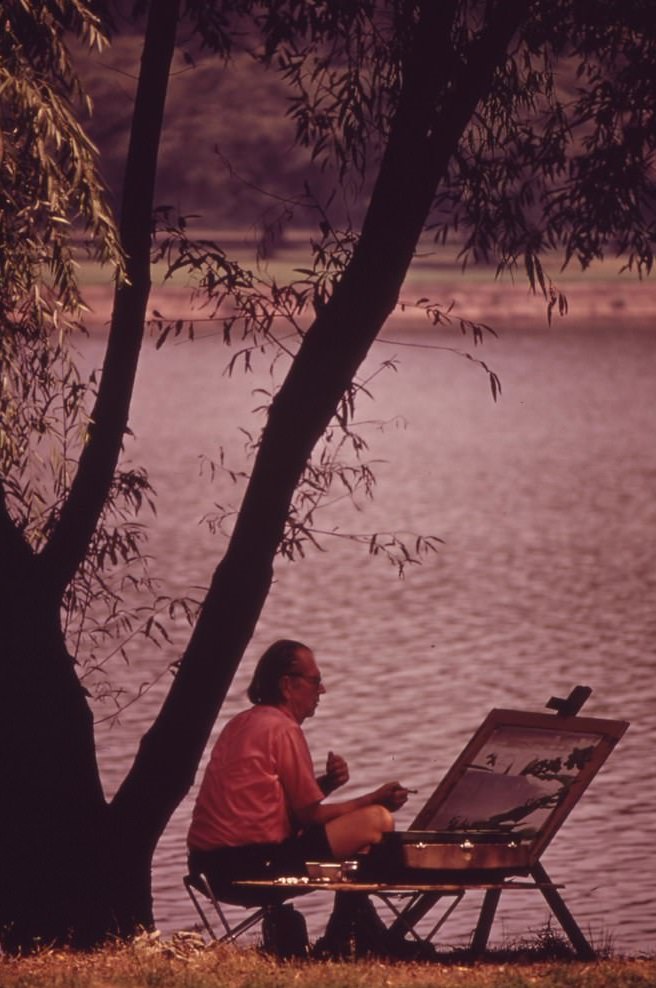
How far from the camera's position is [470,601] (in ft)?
76.7

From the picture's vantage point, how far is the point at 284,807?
801cm

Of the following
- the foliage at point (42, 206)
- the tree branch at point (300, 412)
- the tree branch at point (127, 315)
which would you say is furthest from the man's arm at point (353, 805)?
the tree branch at point (127, 315)

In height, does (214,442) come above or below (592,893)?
above

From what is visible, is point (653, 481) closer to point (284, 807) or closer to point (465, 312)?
point (284, 807)

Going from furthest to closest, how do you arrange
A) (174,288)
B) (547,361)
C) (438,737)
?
(174,288) < (547,361) < (438,737)

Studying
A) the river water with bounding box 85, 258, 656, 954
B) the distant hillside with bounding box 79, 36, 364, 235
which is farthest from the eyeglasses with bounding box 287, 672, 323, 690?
the distant hillside with bounding box 79, 36, 364, 235

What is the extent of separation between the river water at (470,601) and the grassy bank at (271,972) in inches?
75.5

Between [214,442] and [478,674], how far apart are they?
69.5 ft

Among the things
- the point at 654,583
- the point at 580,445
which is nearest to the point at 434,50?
the point at 654,583

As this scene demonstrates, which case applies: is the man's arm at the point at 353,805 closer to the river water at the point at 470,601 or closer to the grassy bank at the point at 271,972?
the grassy bank at the point at 271,972

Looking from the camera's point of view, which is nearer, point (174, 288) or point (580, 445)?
point (580, 445)

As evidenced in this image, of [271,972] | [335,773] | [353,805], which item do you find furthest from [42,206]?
[271,972]

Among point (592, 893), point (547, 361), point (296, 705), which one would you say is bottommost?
point (592, 893)

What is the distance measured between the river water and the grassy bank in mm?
1918
